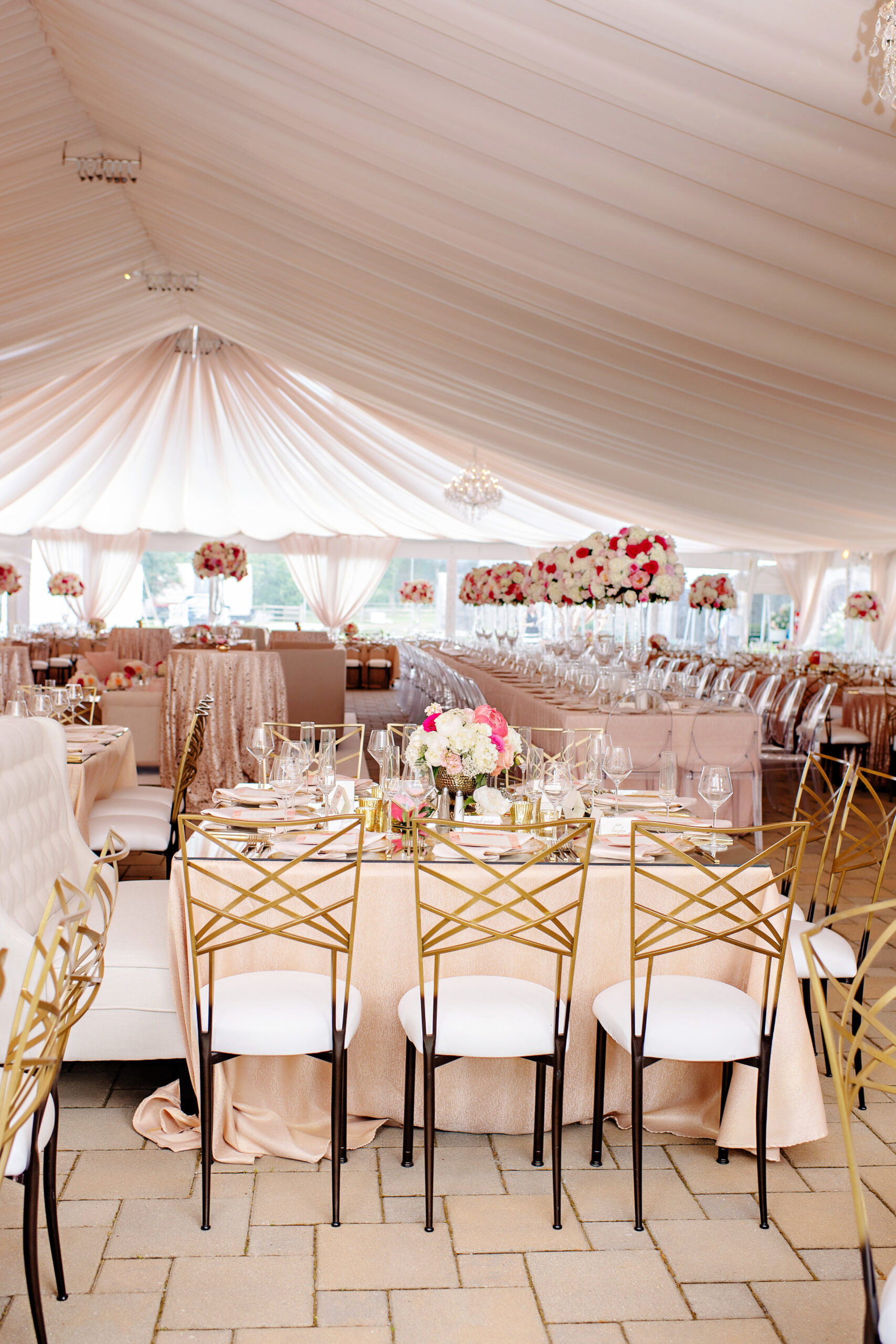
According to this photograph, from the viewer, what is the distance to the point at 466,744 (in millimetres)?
3068

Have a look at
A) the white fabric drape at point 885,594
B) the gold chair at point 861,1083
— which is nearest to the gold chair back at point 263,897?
the gold chair at point 861,1083

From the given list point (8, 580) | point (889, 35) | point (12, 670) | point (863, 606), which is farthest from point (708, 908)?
point (8, 580)

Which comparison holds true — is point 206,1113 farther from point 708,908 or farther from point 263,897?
point 708,908

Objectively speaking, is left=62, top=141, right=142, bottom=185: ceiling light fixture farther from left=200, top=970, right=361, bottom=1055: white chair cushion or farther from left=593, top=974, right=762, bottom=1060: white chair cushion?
left=593, top=974, right=762, bottom=1060: white chair cushion

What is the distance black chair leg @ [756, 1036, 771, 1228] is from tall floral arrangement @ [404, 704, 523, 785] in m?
1.06

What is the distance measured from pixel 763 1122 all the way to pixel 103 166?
5.24 meters

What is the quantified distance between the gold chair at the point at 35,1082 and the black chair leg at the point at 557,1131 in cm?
106

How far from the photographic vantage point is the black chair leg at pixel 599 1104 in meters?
2.74

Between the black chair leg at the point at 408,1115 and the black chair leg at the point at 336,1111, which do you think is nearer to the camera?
the black chair leg at the point at 336,1111

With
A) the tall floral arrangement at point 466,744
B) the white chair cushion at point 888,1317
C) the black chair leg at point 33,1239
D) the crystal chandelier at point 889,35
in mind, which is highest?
the crystal chandelier at point 889,35

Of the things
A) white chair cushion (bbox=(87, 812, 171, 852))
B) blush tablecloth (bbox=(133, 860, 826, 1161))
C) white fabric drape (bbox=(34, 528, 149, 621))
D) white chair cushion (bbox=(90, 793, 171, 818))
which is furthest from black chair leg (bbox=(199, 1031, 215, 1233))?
white fabric drape (bbox=(34, 528, 149, 621))

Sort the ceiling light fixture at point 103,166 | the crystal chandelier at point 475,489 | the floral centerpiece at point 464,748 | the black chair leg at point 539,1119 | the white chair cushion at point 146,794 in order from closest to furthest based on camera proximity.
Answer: the black chair leg at point 539,1119 < the floral centerpiece at point 464,748 < the white chair cushion at point 146,794 < the ceiling light fixture at point 103,166 < the crystal chandelier at point 475,489

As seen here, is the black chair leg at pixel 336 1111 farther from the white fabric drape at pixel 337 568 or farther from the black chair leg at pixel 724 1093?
the white fabric drape at pixel 337 568

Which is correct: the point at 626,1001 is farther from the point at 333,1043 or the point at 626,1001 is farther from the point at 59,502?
the point at 59,502
